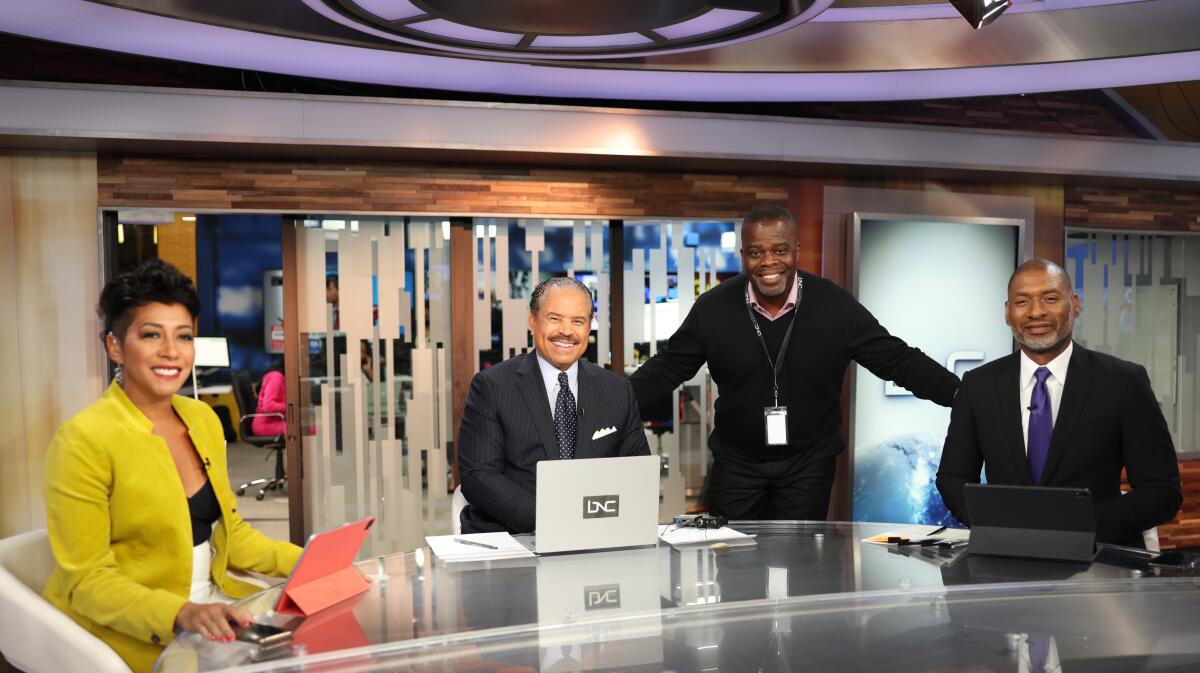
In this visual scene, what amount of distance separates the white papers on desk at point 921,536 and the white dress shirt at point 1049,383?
411mm

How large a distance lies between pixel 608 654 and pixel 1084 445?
1730mm

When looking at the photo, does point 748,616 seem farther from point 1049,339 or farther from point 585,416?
point 1049,339

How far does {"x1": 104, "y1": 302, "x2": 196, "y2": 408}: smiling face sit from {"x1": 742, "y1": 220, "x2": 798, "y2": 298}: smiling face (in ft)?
6.63

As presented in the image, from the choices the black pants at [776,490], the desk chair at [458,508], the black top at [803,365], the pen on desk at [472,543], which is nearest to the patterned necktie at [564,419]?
the desk chair at [458,508]

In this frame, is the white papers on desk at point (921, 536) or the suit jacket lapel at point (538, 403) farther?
the suit jacket lapel at point (538, 403)

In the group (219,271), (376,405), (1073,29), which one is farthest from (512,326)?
(219,271)

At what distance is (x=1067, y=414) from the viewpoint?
108 inches

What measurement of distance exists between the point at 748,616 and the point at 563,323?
1.25 meters

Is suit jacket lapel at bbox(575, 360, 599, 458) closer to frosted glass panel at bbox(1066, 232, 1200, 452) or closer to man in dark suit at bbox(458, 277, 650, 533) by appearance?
man in dark suit at bbox(458, 277, 650, 533)

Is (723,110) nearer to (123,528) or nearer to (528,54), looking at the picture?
(528,54)

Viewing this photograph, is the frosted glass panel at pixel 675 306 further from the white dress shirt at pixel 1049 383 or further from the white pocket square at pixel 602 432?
the white dress shirt at pixel 1049 383

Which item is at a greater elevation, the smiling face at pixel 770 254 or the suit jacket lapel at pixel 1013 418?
the smiling face at pixel 770 254

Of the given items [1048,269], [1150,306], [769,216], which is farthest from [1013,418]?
[1150,306]

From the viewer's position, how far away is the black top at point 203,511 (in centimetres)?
228
